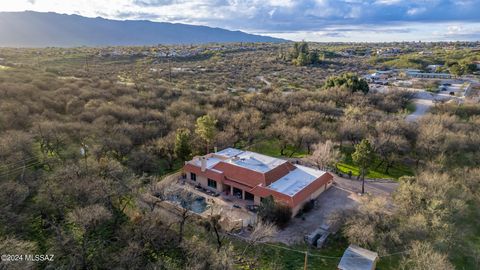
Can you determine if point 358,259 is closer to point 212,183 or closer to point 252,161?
point 252,161

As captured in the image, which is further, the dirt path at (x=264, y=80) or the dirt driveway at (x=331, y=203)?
the dirt path at (x=264, y=80)

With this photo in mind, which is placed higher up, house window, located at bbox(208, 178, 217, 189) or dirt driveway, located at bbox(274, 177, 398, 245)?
house window, located at bbox(208, 178, 217, 189)

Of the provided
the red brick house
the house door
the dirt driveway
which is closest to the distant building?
the dirt driveway

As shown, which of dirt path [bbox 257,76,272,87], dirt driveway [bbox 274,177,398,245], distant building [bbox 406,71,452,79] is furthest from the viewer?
distant building [bbox 406,71,452,79]

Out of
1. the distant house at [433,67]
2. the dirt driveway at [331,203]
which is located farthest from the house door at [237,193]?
the distant house at [433,67]

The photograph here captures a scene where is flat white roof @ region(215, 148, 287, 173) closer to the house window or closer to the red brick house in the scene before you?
the red brick house

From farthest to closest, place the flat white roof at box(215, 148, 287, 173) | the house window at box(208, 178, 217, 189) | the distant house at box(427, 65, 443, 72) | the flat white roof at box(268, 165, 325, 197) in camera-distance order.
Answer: the distant house at box(427, 65, 443, 72) → the house window at box(208, 178, 217, 189) → the flat white roof at box(215, 148, 287, 173) → the flat white roof at box(268, 165, 325, 197)

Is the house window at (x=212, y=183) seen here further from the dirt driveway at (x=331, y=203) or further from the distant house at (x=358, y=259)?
the distant house at (x=358, y=259)
